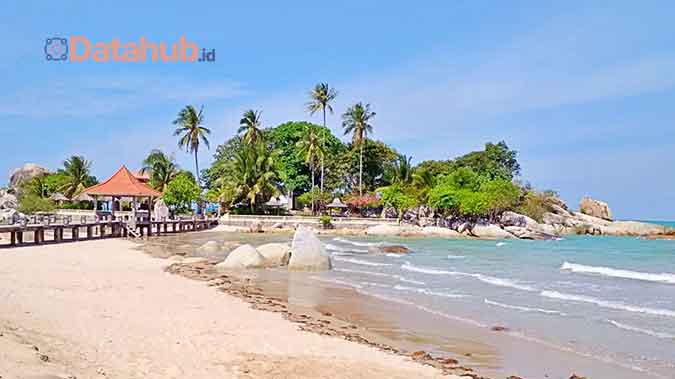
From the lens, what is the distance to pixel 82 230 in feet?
134

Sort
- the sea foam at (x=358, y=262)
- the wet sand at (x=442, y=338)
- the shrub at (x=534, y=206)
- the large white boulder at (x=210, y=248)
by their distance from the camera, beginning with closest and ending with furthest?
the wet sand at (x=442, y=338)
the sea foam at (x=358, y=262)
the large white boulder at (x=210, y=248)
the shrub at (x=534, y=206)

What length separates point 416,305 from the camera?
15.0 metres

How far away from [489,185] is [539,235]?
23.9ft

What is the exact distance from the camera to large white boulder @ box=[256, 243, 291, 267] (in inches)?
915

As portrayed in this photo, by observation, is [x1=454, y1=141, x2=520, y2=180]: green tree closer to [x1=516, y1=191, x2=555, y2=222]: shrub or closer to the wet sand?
[x1=516, y1=191, x2=555, y2=222]: shrub

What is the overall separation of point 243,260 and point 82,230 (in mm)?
23125

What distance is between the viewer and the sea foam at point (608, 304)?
13.8 metres

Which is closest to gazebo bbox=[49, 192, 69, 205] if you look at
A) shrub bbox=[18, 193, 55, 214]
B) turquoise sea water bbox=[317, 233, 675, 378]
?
shrub bbox=[18, 193, 55, 214]

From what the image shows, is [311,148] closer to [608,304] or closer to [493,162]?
[493,162]

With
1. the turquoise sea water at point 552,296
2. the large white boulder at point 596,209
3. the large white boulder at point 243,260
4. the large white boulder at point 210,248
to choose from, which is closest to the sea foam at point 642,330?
the turquoise sea water at point 552,296

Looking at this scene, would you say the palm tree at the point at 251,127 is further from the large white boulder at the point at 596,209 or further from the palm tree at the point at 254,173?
the large white boulder at the point at 596,209

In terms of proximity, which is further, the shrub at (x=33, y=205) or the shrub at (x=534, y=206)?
the shrub at (x=534, y=206)

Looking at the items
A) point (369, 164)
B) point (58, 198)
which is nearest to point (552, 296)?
point (58, 198)

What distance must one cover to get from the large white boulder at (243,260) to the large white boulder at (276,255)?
33cm
